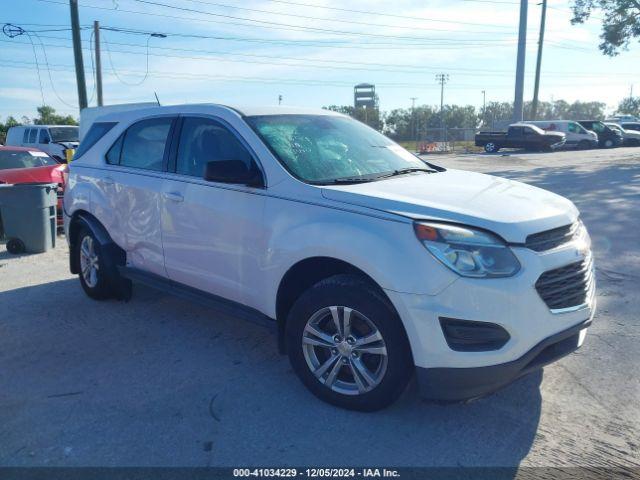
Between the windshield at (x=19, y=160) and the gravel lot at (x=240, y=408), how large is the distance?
705 centimetres

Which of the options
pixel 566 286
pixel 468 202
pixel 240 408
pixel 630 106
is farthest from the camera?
pixel 630 106

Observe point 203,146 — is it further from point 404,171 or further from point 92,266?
point 92,266

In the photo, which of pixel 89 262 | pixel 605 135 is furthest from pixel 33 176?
pixel 605 135

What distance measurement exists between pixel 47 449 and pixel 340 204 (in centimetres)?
214

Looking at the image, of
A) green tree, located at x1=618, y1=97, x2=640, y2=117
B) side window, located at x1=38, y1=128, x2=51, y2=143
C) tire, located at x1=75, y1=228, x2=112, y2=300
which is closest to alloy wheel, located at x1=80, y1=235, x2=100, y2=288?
tire, located at x1=75, y1=228, x2=112, y2=300

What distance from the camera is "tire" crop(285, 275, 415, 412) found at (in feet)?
10.4

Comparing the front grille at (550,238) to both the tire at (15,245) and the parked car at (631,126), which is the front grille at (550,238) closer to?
the tire at (15,245)

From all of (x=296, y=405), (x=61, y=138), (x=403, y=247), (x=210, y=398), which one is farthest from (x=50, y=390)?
(x=61, y=138)

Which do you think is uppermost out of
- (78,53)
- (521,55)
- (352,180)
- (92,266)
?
(521,55)

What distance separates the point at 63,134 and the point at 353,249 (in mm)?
21248

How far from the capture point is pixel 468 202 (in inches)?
131

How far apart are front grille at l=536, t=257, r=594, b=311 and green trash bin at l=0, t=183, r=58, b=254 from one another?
285 inches

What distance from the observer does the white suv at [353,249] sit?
296cm

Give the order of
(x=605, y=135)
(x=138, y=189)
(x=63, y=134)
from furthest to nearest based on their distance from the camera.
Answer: (x=605, y=135) → (x=63, y=134) → (x=138, y=189)
